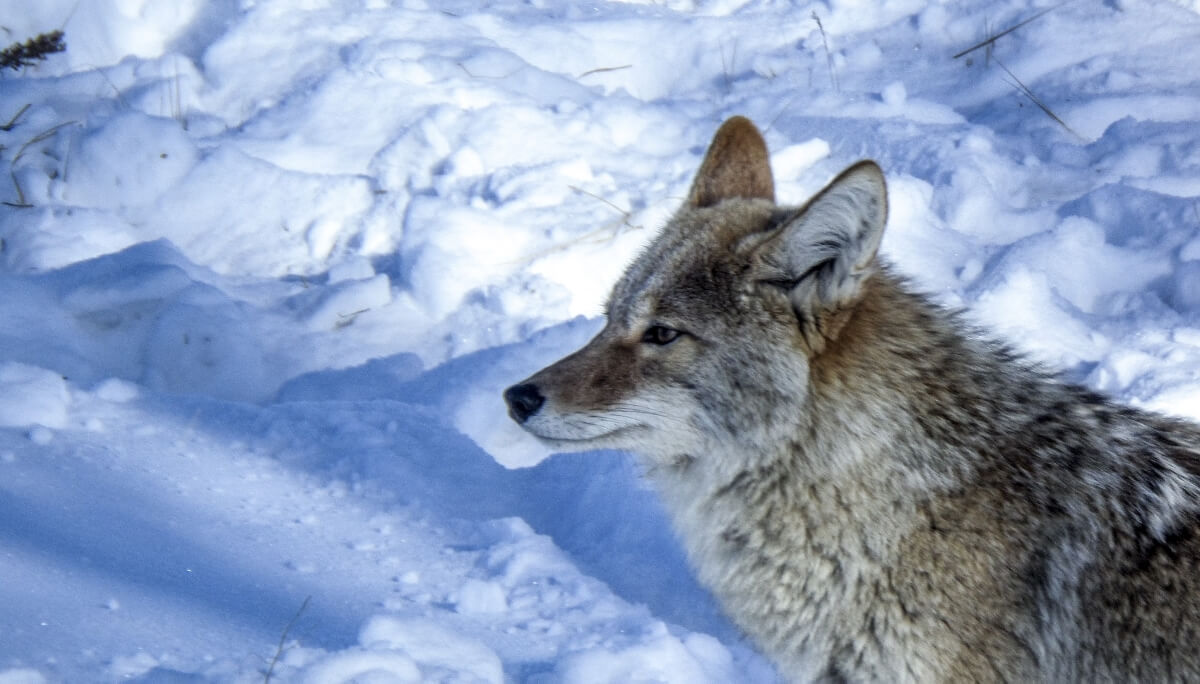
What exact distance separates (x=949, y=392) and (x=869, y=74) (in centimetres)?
418

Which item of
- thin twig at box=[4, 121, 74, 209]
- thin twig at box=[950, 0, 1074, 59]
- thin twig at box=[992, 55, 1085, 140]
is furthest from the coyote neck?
thin twig at box=[950, 0, 1074, 59]

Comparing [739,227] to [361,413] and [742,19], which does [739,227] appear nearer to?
[361,413]

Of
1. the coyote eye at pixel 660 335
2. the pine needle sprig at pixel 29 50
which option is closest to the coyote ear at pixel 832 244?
the coyote eye at pixel 660 335

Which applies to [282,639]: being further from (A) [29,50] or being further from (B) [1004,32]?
(B) [1004,32]

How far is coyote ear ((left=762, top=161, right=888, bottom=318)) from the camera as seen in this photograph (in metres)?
2.36

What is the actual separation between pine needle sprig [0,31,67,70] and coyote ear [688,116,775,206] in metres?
4.58

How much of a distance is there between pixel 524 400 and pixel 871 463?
918 millimetres

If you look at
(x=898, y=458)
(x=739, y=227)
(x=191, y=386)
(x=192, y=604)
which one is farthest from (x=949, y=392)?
(x=191, y=386)

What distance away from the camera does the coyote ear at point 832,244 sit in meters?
2.36

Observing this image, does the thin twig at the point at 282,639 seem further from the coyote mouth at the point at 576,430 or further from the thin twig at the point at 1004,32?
the thin twig at the point at 1004,32

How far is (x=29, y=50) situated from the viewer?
5.94m

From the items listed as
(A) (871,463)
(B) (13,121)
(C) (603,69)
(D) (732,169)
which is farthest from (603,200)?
(B) (13,121)

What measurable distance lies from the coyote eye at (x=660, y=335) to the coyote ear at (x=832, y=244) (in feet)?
0.99

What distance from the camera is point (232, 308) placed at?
4406 mm
